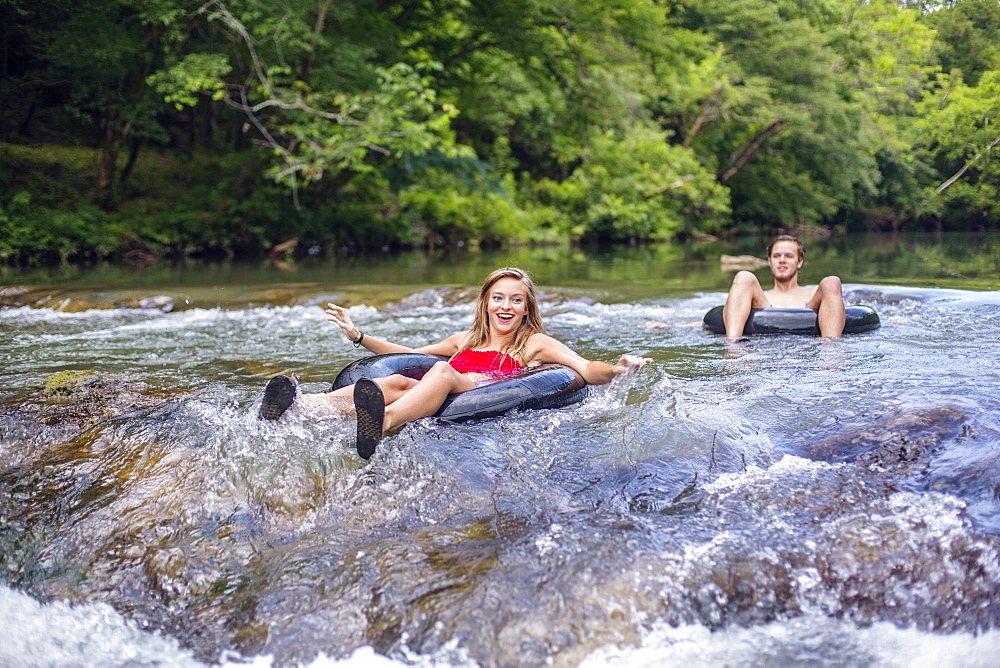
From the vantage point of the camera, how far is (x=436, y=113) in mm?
17531

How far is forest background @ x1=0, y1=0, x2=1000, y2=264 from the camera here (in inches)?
574

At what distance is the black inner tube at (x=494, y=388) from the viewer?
13.6 ft

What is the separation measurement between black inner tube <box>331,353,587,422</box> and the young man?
9.05ft

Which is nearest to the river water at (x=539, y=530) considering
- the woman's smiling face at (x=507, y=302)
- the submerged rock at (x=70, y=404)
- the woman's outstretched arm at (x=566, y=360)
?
the submerged rock at (x=70, y=404)

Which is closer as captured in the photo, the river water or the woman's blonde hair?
the river water

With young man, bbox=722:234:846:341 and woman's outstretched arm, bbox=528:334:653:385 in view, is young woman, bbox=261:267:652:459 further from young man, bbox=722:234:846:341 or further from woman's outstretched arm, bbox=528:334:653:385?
young man, bbox=722:234:846:341

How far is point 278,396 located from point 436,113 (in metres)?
14.5

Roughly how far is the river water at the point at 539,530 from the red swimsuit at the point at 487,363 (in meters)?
0.55

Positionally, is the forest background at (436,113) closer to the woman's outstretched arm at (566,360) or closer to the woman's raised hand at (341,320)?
the woman's raised hand at (341,320)

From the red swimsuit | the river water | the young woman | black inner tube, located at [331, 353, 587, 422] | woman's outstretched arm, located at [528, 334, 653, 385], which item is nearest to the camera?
the river water

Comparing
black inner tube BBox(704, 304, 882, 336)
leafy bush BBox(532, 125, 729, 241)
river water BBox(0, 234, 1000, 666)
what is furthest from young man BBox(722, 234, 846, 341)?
leafy bush BBox(532, 125, 729, 241)

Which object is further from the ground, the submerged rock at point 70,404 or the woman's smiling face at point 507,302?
the woman's smiling face at point 507,302

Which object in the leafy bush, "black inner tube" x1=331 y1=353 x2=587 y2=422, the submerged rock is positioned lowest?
the submerged rock

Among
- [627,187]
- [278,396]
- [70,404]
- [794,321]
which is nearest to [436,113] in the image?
[627,187]
